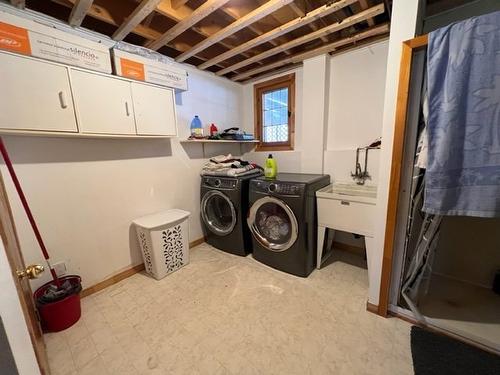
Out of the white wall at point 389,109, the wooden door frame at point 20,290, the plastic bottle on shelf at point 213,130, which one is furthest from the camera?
the plastic bottle on shelf at point 213,130

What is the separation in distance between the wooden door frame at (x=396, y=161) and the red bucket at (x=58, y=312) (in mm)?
2234

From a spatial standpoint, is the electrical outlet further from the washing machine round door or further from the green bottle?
the green bottle

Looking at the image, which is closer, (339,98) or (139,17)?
(139,17)

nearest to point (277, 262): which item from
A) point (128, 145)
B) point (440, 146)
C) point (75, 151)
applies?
point (440, 146)

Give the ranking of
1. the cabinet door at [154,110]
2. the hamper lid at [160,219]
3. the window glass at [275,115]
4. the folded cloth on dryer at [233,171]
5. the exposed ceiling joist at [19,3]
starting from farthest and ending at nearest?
1. the window glass at [275,115]
2. the folded cloth on dryer at [233,171]
3. the hamper lid at [160,219]
4. the cabinet door at [154,110]
5. the exposed ceiling joist at [19,3]

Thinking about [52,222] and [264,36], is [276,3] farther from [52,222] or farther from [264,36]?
[52,222]

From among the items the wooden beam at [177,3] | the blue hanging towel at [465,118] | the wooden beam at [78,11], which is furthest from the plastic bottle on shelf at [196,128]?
the blue hanging towel at [465,118]

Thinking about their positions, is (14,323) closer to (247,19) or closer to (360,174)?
(247,19)

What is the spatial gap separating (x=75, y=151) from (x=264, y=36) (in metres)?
1.87

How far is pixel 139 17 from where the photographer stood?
1.53m

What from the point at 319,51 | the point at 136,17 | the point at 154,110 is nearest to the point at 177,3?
the point at 136,17

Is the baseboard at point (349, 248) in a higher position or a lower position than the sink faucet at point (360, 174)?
lower

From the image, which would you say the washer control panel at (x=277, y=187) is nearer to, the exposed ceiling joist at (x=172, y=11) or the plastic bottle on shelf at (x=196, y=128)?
the plastic bottle on shelf at (x=196, y=128)

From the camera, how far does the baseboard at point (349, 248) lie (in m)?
2.43
